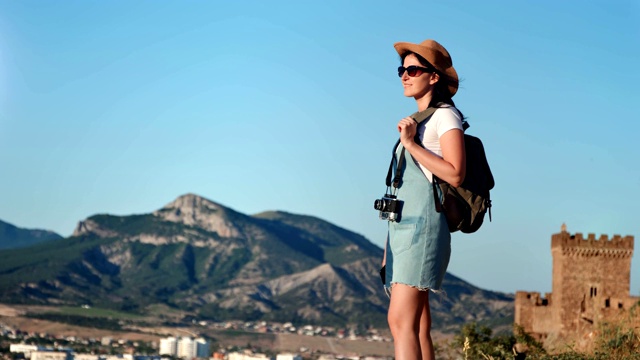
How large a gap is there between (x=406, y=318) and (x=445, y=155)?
1178mm

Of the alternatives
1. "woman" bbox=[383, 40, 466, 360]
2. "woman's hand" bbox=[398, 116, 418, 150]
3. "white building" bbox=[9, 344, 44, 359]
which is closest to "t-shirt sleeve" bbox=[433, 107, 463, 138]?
"woman" bbox=[383, 40, 466, 360]

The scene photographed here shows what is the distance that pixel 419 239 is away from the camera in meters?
8.44

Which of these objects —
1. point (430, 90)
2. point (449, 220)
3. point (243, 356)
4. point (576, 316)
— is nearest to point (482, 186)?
point (449, 220)

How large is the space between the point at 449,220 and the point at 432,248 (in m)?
0.25

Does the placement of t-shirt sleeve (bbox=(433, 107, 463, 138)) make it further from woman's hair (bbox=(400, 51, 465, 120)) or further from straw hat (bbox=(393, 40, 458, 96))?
straw hat (bbox=(393, 40, 458, 96))

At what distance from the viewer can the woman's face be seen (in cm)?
895

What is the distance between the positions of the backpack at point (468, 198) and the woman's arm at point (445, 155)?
0.36 ft

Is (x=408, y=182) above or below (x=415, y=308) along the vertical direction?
above

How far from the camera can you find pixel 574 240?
5312 centimetres

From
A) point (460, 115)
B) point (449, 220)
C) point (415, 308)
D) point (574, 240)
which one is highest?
point (574, 240)

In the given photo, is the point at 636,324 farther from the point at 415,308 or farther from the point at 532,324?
the point at 532,324

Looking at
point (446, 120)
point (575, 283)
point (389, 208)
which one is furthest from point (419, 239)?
point (575, 283)

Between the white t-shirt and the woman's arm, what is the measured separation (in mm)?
119

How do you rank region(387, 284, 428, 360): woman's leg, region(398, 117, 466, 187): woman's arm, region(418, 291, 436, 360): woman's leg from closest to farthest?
region(398, 117, 466, 187): woman's arm < region(387, 284, 428, 360): woman's leg < region(418, 291, 436, 360): woman's leg
